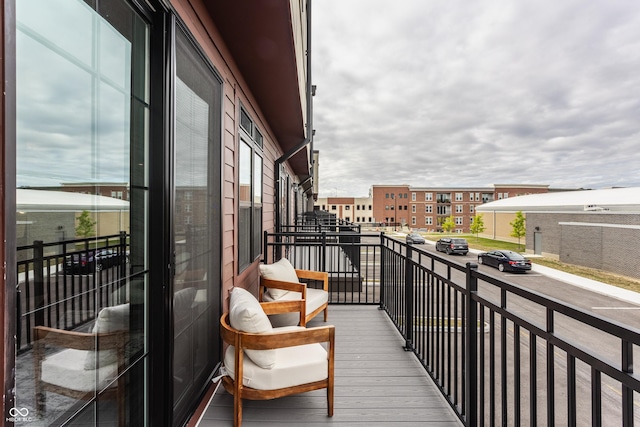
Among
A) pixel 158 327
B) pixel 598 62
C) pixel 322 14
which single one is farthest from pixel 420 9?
pixel 598 62

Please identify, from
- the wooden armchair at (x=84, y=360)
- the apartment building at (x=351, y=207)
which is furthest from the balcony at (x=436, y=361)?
the apartment building at (x=351, y=207)

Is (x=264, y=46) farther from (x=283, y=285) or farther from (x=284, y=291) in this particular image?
(x=284, y=291)

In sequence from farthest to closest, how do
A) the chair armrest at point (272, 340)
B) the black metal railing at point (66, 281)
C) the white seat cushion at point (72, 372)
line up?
the chair armrest at point (272, 340), the white seat cushion at point (72, 372), the black metal railing at point (66, 281)

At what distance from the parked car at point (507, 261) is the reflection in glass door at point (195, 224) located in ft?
62.0

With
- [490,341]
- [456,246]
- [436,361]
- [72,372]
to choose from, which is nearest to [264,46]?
[72,372]

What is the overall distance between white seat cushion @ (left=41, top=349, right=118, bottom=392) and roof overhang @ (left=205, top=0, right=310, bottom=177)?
6.66ft

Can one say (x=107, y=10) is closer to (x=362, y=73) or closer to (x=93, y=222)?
(x=93, y=222)

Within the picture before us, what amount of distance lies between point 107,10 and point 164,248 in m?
0.93

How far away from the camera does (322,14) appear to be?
303 inches

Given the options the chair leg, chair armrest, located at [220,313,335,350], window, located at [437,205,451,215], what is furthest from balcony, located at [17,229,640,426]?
window, located at [437,205,451,215]

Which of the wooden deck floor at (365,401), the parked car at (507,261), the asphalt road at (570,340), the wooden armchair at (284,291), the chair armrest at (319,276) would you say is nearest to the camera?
the wooden deck floor at (365,401)

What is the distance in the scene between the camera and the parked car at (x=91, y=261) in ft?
2.98

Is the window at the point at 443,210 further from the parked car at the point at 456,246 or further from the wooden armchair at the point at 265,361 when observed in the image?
the wooden armchair at the point at 265,361

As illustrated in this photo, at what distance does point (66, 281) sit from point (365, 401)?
1.99m
